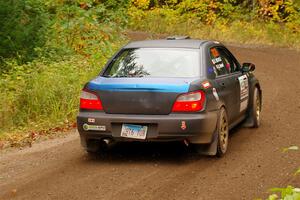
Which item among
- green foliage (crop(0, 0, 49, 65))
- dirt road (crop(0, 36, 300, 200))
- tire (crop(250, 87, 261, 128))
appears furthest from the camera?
green foliage (crop(0, 0, 49, 65))

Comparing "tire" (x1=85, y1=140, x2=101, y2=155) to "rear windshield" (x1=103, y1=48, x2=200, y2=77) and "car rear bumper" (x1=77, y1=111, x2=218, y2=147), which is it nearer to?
"car rear bumper" (x1=77, y1=111, x2=218, y2=147)

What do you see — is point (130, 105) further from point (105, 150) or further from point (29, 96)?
point (29, 96)

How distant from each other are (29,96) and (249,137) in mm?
4201

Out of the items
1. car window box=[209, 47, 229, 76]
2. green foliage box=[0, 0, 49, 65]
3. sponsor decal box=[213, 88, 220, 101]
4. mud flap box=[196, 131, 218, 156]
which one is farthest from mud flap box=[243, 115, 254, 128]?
green foliage box=[0, 0, 49, 65]

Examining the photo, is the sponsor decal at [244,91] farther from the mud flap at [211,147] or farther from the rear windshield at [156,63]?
the mud flap at [211,147]

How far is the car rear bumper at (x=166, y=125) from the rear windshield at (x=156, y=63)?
2.20ft

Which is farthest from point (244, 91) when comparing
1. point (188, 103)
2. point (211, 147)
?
point (188, 103)

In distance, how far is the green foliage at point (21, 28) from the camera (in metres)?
13.9

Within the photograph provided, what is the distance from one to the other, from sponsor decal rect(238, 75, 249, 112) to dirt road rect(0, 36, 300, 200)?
0.50 metres

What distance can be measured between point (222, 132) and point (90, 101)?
1.82 m

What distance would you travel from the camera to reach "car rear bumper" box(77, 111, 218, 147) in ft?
25.0

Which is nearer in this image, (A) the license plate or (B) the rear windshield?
(A) the license plate

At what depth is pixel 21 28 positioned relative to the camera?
14.2 metres

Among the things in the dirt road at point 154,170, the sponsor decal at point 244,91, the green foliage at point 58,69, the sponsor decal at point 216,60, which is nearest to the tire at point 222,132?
the dirt road at point 154,170
